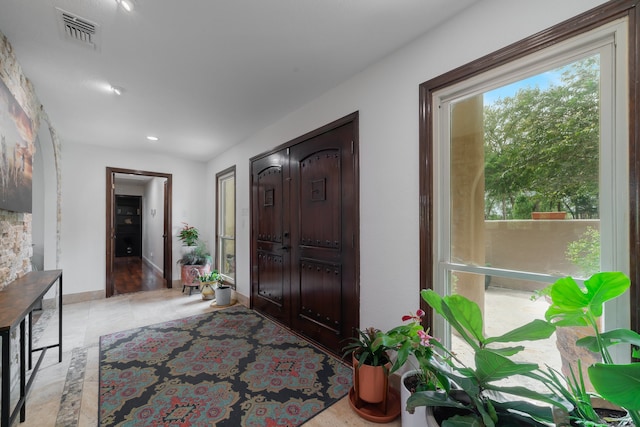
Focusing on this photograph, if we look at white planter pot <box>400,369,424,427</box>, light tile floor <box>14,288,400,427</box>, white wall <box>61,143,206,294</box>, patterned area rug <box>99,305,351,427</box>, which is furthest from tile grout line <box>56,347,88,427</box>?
white wall <box>61,143,206,294</box>

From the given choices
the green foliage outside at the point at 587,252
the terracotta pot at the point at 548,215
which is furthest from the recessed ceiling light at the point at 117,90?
the green foliage outside at the point at 587,252

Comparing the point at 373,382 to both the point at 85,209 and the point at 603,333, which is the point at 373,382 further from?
the point at 85,209

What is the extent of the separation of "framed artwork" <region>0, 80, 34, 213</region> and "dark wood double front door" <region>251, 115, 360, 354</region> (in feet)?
6.92

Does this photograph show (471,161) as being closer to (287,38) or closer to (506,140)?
(506,140)

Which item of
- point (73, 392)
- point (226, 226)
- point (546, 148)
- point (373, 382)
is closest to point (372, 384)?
point (373, 382)

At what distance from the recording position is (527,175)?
1.43 m

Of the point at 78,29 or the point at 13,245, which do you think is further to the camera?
the point at 13,245

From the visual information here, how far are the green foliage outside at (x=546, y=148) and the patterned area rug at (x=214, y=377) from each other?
1.74 metres

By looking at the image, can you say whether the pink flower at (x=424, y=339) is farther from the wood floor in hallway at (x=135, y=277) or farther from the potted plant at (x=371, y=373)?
the wood floor in hallway at (x=135, y=277)

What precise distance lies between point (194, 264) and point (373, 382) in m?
3.86

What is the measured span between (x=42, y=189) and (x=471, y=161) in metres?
5.10

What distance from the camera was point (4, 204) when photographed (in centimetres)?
174

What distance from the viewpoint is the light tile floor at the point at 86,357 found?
1.69 meters

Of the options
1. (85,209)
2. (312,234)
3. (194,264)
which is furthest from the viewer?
(194,264)
